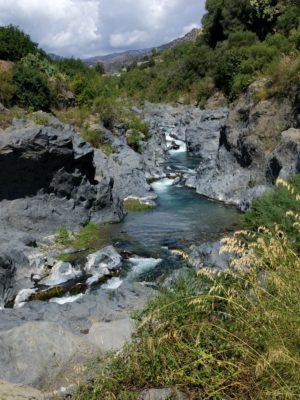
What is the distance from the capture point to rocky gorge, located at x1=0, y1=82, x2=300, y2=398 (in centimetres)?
500

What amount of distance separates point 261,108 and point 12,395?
18559 millimetres

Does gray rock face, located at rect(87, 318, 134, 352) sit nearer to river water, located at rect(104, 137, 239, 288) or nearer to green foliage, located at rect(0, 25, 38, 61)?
river water, located at rect(104, 137, 239, 288)

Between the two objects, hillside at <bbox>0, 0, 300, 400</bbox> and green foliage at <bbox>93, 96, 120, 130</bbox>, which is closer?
hillside at <bbox>0, 0, 300, 400</bbox>

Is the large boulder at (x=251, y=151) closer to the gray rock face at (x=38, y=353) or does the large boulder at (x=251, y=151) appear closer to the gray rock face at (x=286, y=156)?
the gray rock face at (x=286, y=156)

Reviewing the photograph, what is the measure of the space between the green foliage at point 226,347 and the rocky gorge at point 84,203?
56cm

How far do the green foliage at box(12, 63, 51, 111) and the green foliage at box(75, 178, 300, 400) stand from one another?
20.5 meters

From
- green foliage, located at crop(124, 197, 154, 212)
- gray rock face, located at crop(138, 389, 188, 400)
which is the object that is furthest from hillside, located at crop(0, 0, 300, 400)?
green foliage, located at crop(124, 197, 154, 212)

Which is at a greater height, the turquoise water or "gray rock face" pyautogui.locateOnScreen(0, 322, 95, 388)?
"gray rock face" pyautogui.locateOnScreen(0, 322, 95, 388)

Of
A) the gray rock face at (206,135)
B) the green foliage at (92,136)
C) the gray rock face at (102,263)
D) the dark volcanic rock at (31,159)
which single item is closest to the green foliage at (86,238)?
the gray rock face at (102,263)

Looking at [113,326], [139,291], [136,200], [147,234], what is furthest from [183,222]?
[113,326]

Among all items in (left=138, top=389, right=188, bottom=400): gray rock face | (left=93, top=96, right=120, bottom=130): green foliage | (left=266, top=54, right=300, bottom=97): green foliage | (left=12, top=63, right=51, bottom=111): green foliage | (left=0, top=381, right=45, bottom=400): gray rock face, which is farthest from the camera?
(left=93, top=96, right=120, bottom=130): green foliage

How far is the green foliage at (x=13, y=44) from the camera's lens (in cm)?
2706

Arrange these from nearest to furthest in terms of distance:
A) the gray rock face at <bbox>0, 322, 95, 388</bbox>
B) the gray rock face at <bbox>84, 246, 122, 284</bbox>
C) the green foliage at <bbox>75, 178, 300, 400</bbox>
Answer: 1. the green foliage at <bbox>75, 178, 300, 400</bbox>
2. the gray rock face at <bbox>0, 322, 95, 388</bbox>
3. the gray rock face at <bbox>84, 246, 122, 284</bbox>

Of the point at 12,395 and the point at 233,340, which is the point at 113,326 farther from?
the point at 233,340
